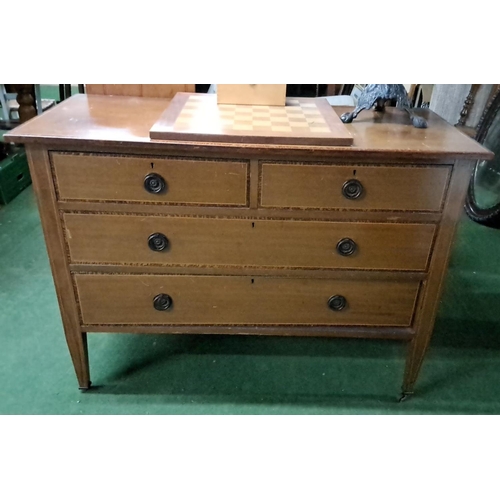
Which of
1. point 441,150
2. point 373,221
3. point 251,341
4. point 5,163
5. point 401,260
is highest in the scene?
point 441,150

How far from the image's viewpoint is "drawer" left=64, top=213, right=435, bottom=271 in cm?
134

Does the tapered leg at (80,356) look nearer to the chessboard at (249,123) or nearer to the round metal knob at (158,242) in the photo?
the round metal knob at (158,242)

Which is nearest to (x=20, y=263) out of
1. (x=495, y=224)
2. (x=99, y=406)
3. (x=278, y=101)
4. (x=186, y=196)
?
(x=99, y=406)

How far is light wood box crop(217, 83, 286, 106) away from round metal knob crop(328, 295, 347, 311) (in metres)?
0.64

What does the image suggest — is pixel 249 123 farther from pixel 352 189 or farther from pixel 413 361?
pixel 413 361

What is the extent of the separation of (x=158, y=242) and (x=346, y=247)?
0.55 meters

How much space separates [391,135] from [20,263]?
5.97 feet

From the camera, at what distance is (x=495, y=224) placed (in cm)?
263

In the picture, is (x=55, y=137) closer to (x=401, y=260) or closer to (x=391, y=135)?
(x=391, y=135)

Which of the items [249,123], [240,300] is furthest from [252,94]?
[240,300]

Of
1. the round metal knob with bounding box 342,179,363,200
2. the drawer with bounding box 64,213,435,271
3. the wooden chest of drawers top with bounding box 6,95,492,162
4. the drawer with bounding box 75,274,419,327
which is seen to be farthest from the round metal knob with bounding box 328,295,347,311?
the wooden chest of drawers top with bounding box 6,95,492,162

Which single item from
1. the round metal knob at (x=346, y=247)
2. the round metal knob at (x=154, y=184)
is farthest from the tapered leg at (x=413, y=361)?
the round metal knob at (x=154, y=184)

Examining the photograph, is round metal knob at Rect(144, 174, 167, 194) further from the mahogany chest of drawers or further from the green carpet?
the green carpet

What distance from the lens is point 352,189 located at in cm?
128
